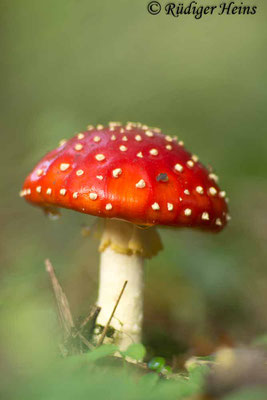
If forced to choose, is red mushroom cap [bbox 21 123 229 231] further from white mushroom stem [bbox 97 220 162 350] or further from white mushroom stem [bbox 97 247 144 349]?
white mushroom stem [bbox 97 247 144 349]

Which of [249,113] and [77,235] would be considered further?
[249,113]

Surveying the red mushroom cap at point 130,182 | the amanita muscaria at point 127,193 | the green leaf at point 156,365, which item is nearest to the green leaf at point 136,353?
the green leaf at point 156,365

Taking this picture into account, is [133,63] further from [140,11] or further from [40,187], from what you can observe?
[40,187]

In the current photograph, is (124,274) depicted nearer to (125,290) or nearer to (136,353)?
(125,290)

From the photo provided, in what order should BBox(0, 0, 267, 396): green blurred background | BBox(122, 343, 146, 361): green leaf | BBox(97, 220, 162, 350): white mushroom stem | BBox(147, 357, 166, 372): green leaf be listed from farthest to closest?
1. BBox(0, 0, 267, 396): green blurred background
2. BBox(97, 220, 162, 350): white mushroom stem
3. BBox(147, 357, 166, 372): green leaf
4. BBox(122, 343, 146, 361): green leaf

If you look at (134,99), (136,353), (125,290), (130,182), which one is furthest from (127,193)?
(134,99)

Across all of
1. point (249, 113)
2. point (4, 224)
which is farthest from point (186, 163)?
point (249, 113)

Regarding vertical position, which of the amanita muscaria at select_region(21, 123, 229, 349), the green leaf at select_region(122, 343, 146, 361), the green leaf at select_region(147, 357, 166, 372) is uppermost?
the amanita muscaria at select_region(21, 123, 229, 349)

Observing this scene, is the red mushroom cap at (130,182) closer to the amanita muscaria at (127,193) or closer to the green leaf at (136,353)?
the amanita muscaria at (127,193)

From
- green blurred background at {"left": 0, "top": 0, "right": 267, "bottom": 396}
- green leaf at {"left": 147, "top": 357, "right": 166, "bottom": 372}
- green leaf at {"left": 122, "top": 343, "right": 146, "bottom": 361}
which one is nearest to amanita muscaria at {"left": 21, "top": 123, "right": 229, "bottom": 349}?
green leaf at {"left": 147, "top": 357, "right": 166, "bottom": 372}
